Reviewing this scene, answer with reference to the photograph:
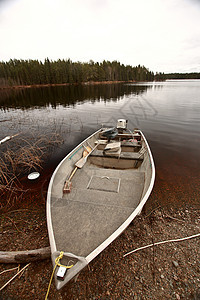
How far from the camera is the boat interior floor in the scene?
3.32 metres

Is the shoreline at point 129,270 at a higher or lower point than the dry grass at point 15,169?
lower

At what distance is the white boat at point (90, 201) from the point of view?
2977mm

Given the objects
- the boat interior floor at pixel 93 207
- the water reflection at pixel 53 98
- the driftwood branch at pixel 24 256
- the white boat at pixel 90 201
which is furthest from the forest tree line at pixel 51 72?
the driftwood branch at pixel 24 256

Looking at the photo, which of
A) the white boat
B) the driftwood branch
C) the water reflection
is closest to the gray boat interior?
the white boat

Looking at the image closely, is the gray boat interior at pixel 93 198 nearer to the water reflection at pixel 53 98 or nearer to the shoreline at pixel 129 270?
the shoreline at pixel 129 270

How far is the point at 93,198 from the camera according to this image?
16.0 feet

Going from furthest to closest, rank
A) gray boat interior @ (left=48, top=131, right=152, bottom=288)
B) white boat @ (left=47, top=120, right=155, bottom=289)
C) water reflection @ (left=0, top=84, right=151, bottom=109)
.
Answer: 1. water reflection @ (left=0, top=84, right=151, bottom=109)
2. gray boat interior @ (left=48, top=131, right=152, bottom=288)
3. white boat @ (left=47, top=120, right=155, bottom=289)

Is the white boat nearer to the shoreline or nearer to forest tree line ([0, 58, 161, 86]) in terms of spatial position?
the shoreline

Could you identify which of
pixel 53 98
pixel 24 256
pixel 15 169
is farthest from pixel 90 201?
pixel 53 98

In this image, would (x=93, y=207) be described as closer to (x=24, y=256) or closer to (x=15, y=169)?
(x=24, y=256)

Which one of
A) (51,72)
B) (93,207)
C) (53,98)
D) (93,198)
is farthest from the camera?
(51,72)

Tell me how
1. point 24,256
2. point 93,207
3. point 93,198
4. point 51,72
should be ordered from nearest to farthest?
point 24,256 → point 93,207 → point 93,198 → point 51,72

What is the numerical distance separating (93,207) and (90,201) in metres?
0.61

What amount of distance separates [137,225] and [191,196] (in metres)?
3.19
